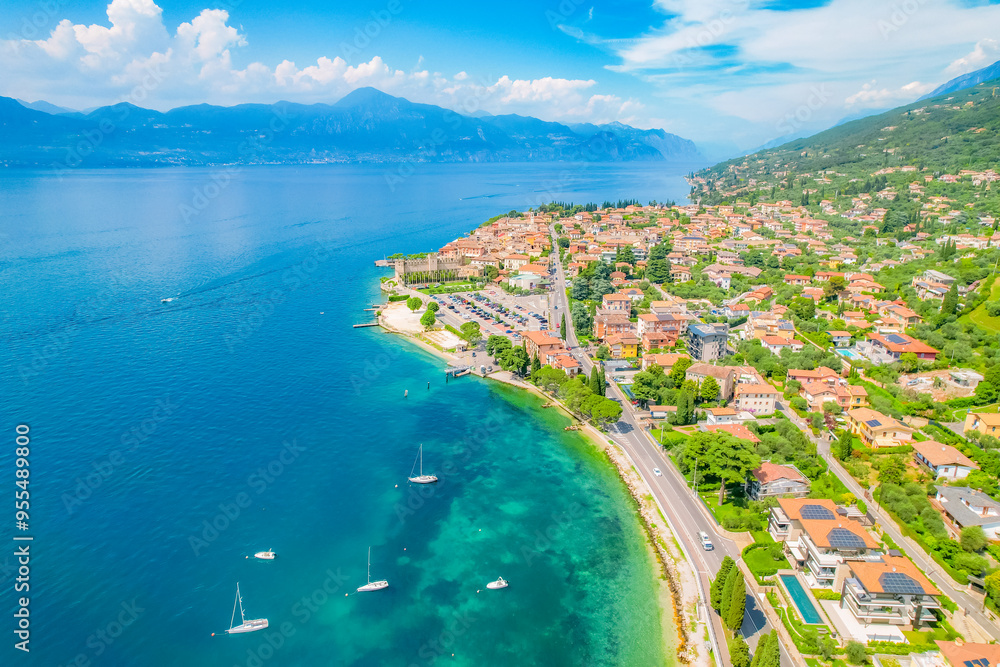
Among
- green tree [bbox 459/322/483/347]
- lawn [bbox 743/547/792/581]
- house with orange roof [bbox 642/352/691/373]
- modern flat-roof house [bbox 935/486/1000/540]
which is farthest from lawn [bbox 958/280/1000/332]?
green tree [bbox 459/322/483/347]

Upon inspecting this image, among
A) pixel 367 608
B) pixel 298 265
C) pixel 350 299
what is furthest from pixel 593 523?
pixel 298 265

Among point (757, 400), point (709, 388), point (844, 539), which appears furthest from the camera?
point (709, 388)

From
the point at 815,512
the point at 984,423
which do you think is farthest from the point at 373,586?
the point at 984,423

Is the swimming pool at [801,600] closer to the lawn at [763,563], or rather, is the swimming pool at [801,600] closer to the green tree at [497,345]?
the lawn at [763,563]

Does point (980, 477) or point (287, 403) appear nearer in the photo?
point (980, 477)

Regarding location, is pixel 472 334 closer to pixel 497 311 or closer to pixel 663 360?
pixel 497 311

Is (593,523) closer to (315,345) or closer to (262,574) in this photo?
(262,574)

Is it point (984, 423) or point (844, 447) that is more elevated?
point (984, 423)
